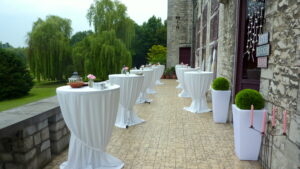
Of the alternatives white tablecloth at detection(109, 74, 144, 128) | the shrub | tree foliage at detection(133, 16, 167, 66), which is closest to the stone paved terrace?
white tablecloth at detection(109, 74, 144, 128)

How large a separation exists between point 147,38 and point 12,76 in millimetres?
17355

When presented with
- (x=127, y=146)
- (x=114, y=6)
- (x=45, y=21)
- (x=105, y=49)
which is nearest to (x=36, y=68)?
(x=45, y=21)

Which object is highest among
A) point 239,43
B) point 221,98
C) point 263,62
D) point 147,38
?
point 147,38

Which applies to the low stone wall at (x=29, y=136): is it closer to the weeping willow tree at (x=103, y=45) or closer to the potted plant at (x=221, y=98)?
the potted plant at (x=221, y=98)

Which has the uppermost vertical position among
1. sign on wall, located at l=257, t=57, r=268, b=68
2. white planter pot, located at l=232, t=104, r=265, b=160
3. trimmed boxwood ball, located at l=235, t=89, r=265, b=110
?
sign on wall, located at l=257, t=57, r=268, b=68

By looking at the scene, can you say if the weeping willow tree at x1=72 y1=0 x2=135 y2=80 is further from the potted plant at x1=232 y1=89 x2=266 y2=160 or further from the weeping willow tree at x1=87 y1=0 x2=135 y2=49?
the potted plant at x1=232 y1=89 x2=266 y2=160

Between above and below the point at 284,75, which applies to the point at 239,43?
above

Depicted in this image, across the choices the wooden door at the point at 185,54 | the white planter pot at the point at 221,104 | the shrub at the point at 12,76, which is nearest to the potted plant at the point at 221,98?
the white planter pot at the point at 221,104

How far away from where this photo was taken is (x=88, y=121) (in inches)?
87.0

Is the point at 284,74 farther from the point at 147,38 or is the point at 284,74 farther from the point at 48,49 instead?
the point at 147,38

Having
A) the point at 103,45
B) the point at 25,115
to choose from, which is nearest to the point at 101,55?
the point at 103,45

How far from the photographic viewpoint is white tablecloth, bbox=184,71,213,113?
16.4 feet

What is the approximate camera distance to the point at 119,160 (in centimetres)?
266

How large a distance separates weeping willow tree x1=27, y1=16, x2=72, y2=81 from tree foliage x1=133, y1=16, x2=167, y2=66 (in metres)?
11.9
